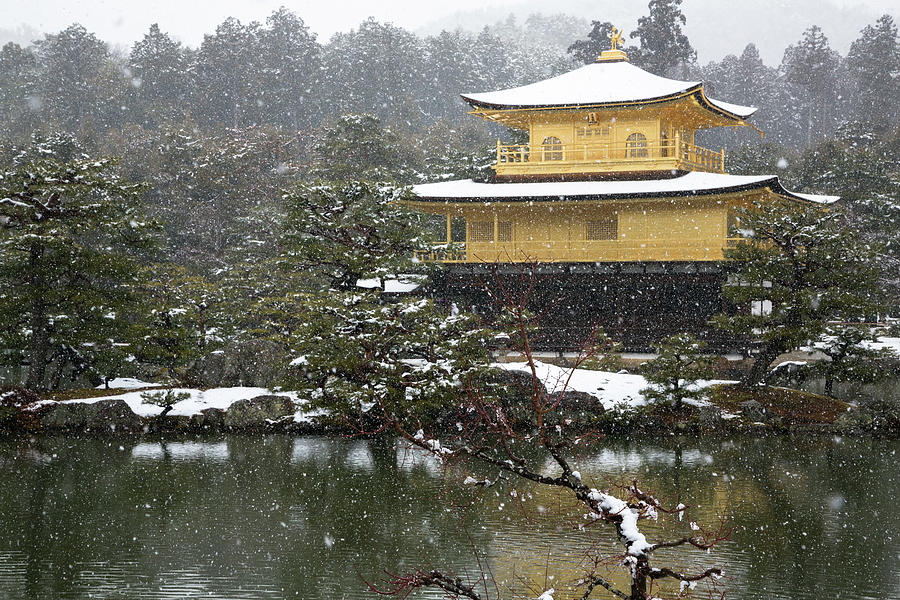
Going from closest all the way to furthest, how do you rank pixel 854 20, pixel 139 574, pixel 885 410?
pixel 139 574
pixel 885 410
pixel 854 20

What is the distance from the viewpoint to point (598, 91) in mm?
29469

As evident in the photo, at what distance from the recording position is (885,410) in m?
19.1

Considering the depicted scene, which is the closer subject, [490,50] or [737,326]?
[737,326]

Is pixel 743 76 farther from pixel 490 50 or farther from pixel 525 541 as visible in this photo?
pixel 525 541

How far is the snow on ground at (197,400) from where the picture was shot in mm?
20078

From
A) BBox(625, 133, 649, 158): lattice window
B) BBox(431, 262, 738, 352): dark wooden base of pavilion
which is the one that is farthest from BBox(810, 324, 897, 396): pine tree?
BBox(625, 133, 649, 158): lattice window

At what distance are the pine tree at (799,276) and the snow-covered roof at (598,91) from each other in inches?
314

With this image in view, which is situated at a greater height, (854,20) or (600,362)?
(854,20)

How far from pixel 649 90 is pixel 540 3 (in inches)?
6573

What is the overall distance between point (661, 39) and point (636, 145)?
2571 cm

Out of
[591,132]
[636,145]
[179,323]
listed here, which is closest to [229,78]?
[591,132]

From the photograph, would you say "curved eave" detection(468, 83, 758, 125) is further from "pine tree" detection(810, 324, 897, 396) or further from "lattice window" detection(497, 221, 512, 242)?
"pine tree" detection(810, 324, 897, 396)

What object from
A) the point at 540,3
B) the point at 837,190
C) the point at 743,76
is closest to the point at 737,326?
the point at 837,190

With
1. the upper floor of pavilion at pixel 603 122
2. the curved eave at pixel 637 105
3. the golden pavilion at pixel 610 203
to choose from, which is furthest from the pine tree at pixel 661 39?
the curved eave at pixel 637 105
